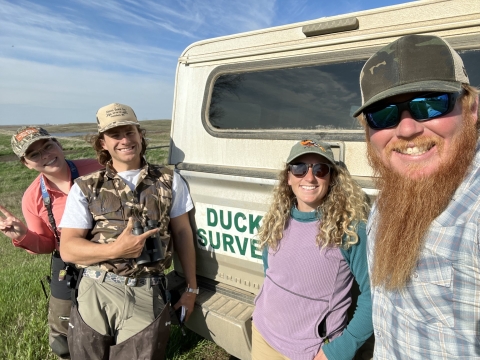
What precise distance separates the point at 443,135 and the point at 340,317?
109cm

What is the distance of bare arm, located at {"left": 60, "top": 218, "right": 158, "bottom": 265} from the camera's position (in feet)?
7.27

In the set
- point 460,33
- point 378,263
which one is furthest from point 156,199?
point 460,33

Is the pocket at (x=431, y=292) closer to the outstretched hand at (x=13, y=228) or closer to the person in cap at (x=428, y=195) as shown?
the person in cap at (x=428, y=195)

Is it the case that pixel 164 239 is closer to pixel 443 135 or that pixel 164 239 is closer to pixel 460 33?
pixel 443 135

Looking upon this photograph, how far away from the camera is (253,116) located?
2553 millimetres

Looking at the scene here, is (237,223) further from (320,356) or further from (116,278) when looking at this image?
(320,356)

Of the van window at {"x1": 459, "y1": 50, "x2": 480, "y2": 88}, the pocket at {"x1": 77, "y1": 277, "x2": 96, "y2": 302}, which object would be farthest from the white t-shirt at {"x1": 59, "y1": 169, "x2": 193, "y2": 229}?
the van window at {"x1": 459, "y1": 50, "x2": 480, "y2": 88}

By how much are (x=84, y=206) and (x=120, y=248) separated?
16.7 inches

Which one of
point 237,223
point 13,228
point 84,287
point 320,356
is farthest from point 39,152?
point 320,356

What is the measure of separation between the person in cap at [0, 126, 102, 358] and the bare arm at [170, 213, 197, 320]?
0.84 metres

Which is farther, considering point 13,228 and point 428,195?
point 13,228

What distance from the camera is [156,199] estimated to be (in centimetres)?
244

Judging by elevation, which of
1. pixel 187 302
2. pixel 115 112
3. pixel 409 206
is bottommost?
pixel 187 302

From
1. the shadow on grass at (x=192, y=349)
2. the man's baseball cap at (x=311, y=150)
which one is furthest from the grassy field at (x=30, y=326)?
the man's baseball cap at (x=311, y=150)
